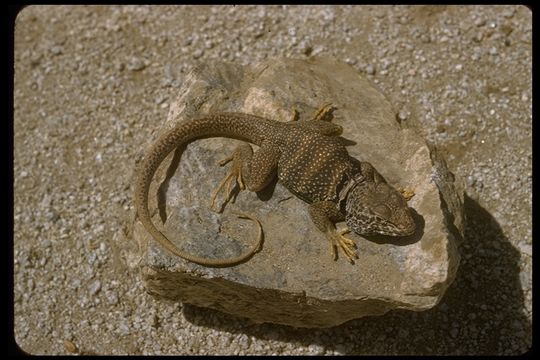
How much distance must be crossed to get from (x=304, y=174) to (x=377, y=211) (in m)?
0.86

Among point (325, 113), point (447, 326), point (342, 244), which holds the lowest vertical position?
point (447, 326)

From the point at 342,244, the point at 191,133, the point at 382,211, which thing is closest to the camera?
the point at 382,211

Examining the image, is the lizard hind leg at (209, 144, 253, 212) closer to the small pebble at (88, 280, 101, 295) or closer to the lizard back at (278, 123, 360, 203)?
the lizard back at (278, 123, 360, 203)

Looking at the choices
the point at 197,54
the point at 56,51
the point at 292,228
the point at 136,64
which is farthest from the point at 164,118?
the point at 292,228

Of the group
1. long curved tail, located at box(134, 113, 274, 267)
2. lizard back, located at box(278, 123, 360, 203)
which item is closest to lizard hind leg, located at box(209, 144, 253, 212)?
Result: long curved tail, located at box(134, 113, 274, 267)

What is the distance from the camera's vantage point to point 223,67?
7684mm

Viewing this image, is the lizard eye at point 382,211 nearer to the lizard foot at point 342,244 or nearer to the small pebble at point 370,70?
the lizard foot at point 342,244

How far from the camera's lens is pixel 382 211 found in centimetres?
600

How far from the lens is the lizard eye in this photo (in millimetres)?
5969

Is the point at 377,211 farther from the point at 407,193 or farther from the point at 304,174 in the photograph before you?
the point at 304,174

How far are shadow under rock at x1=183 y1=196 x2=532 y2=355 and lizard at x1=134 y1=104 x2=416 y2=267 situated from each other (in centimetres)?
185

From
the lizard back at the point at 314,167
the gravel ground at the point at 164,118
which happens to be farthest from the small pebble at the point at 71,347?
the lizard back at the point at 314,167

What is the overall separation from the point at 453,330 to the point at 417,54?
4.08 meters

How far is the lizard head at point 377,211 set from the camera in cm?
593
